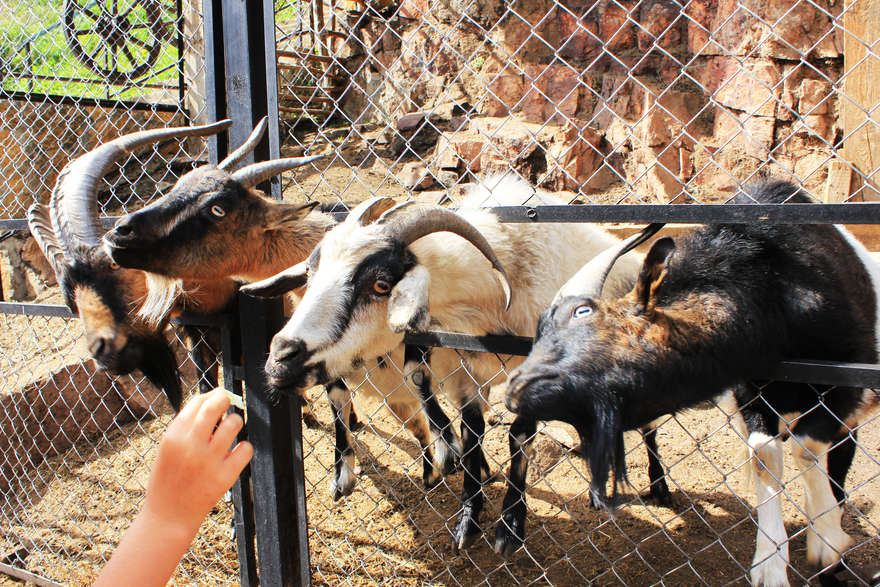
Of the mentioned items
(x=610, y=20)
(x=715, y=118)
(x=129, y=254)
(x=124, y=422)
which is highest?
(x=610, y=20)

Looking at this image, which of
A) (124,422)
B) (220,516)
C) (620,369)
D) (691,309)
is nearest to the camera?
(620,369)

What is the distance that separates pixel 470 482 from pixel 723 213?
2.05 metres

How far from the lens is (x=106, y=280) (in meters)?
2.75

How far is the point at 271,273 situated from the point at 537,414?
1597 mm

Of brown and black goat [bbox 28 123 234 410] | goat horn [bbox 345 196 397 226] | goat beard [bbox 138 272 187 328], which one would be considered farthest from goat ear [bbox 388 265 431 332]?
goat beard [bbox 138 272 187 328]

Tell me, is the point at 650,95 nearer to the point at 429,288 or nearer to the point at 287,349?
the point at 429,288

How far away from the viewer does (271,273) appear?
2729mm

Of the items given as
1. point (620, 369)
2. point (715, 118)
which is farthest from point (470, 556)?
point (715, 118)

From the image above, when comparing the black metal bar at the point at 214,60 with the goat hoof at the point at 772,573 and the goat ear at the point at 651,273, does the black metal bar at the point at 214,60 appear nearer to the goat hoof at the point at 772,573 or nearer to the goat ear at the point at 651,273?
the goat ear at the point at 651,273

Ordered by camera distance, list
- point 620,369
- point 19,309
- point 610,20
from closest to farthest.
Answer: point 620,369 < point 19,309 < point 610,20

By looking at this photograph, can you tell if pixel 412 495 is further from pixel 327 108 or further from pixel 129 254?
pixel 327 108

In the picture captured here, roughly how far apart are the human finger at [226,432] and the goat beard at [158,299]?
1.62 meters

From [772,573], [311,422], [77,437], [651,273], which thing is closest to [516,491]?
[772,573]

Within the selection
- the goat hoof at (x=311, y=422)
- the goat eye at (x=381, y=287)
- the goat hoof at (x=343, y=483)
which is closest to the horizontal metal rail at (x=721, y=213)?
the goat eye at (x=381, y=287)
